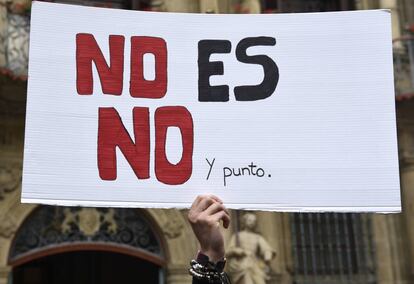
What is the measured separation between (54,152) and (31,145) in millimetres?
100

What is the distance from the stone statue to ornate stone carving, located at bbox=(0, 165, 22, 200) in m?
2.91

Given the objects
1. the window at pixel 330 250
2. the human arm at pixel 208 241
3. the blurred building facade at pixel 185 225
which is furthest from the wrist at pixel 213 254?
the window at pixel 330 250

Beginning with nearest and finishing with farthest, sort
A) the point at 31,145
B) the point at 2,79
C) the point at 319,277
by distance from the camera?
the point at 31,145 → the point at 2,79 → the point at 319,277

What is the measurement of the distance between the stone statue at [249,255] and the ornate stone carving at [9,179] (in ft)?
9.55

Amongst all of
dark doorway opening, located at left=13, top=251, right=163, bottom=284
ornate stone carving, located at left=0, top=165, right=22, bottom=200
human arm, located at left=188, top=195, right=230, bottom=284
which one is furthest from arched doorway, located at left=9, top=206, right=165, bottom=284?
human arm, located at left=188, top=195, right=230, bottom=284

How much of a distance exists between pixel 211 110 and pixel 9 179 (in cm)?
648

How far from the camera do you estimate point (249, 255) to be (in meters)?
9.30

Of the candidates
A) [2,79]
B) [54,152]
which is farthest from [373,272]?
[54,152]

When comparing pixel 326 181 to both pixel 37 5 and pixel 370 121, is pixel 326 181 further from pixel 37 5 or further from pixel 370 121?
pixel 37 5

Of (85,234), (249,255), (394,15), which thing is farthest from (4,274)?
(394,15)

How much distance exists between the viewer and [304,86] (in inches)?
131

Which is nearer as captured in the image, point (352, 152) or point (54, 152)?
point (54, 152)

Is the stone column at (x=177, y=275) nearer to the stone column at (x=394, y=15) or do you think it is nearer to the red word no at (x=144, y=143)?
the stone column at (x=394, y=15)

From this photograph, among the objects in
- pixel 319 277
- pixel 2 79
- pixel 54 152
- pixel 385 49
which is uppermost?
pixel 2 79
